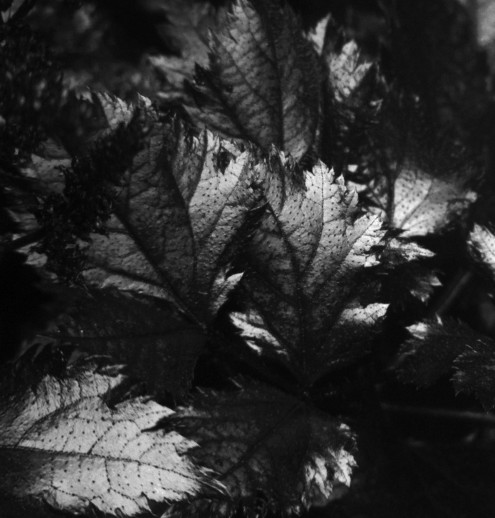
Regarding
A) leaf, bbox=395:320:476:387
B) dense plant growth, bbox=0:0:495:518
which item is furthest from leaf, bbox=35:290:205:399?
leaf, bbox=395:320:476:387

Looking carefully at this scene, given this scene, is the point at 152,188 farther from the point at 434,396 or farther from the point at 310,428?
the point at 434,396

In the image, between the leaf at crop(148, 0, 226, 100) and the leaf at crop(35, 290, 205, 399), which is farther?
the leaf at crop(148, 0, 226, 100)

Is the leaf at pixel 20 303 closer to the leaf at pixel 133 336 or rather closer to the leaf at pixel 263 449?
the leaf at pixel 133 336

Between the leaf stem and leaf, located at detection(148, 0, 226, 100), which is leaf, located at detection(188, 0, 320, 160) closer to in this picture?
leaf, located at detection(148, 0, 226, 100)

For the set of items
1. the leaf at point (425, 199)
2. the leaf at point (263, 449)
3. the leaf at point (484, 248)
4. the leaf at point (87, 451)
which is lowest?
the leaf at point (87, 451)

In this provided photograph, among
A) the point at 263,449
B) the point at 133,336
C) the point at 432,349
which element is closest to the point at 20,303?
the point at 133,336

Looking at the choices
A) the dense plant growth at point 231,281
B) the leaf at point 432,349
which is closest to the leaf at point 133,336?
the dense plant growth at point 231,281

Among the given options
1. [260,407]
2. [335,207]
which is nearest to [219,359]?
[260,407]
